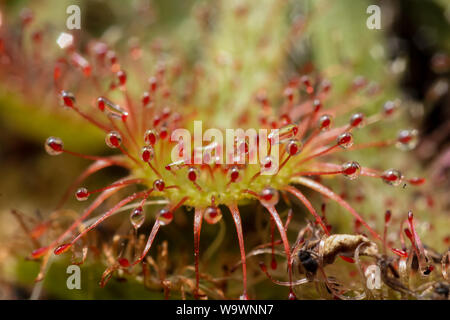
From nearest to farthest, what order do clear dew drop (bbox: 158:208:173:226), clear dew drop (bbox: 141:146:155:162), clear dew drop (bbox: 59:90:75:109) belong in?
clear dew drop (bbox: 158:208:173:226)
clear dew drop (bbox: 141:146:155:162)
clear dew drop (bbox: 59:90:75:109)

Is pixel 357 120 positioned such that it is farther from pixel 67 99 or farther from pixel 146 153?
pixel 67 99

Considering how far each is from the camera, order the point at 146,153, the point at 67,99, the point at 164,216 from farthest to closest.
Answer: the point at 67,99 → the point at 146,153 → the point at 164,216

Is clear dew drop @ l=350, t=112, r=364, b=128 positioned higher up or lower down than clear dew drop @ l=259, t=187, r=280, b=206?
higher up

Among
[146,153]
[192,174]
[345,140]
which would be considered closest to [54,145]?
[146,153]

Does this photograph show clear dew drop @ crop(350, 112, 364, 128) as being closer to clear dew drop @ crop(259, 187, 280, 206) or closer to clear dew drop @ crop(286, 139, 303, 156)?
clear dew drop @ crop(286, 139, 303, 156)

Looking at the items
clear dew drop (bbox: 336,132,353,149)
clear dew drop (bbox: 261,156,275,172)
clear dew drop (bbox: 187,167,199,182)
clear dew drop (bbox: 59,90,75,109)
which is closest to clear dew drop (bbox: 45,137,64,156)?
clear dew drop (bbox: 59,90,75,109)

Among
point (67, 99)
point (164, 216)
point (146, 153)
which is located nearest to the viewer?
point (164, 216)

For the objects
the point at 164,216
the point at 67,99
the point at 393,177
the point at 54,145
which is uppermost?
the point at 67,99

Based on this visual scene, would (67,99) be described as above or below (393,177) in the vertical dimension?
above

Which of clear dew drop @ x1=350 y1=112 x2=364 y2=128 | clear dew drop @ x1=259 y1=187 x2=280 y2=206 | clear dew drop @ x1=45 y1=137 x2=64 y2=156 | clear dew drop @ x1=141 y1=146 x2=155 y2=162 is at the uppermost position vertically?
clear dew drop @ x1=350 y1=112 x2=364 y2=128
